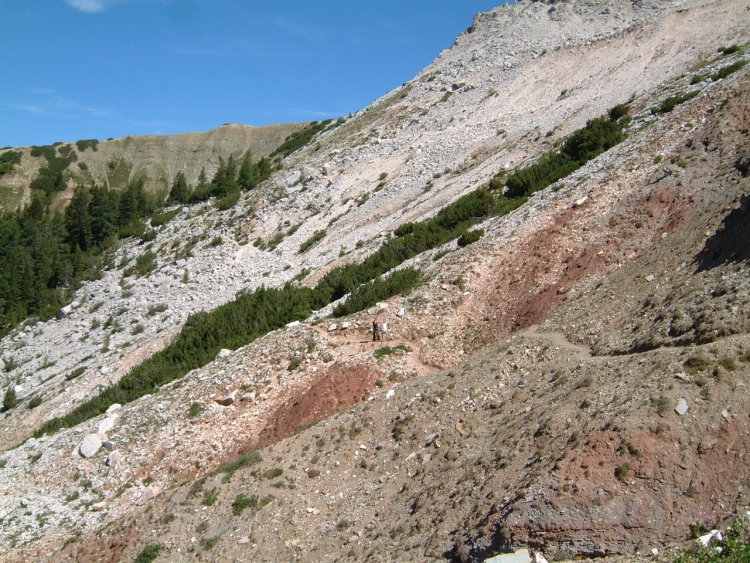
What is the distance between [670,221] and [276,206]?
26.8 meters

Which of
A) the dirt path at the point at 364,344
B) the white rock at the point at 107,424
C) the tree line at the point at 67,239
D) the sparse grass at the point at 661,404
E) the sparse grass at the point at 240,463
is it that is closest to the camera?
the sparse grass at the point at 661,404

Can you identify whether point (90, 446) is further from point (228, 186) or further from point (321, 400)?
point (228, 186)

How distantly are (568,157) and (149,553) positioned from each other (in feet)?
68.6

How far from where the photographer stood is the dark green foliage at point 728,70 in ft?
83.2

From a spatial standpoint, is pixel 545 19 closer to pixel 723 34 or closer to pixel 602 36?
pixel 602 36

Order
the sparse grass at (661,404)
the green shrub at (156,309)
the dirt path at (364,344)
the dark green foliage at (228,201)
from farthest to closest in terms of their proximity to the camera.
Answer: the dark green foliage at (228,201) < the green shrub at (156,309) < the dirt path at (364,344) < the sparse grass at (661,404)

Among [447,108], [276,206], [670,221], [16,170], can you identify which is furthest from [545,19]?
[16,170]

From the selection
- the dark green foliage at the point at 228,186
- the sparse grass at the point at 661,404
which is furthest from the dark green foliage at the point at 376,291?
the dark green foliage at the point at 228,186

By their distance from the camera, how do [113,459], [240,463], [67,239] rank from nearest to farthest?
[240,463]
[113,459]
[67,239]

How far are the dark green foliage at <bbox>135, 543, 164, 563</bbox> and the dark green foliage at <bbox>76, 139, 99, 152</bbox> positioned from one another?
97.8 meters

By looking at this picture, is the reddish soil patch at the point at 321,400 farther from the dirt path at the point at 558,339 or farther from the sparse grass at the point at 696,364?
the sparse grass at the point at 696,364

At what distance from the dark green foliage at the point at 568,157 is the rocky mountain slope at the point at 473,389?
4.24ft

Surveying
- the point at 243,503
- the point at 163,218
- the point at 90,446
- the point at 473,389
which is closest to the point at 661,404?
the point at 473,389

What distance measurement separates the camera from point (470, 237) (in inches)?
870
